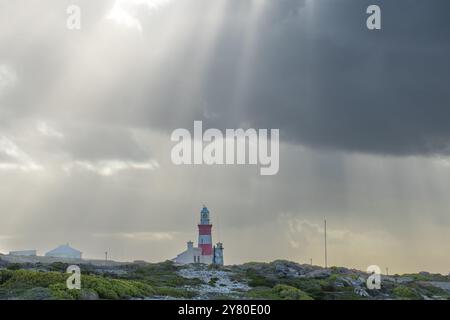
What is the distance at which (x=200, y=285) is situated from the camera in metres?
65.4

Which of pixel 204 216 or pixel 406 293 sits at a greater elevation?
pixel 204 216

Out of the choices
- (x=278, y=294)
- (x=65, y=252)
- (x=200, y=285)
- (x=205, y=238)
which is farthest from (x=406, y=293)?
(x=65, y=252)

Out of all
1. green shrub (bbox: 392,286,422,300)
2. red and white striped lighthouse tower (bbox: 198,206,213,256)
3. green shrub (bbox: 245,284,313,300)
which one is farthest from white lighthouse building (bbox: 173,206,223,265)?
green shrub (bbox: 245,284,313,300)

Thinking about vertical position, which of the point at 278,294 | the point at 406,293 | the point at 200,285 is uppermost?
the point at 200,285

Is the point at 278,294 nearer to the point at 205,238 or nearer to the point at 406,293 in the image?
the point at 406,293

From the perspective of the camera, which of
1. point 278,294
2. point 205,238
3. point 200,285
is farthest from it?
point 205,238

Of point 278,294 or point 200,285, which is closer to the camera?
point 278,294

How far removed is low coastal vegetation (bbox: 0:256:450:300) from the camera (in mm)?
50500

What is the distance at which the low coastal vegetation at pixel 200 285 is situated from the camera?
166ft

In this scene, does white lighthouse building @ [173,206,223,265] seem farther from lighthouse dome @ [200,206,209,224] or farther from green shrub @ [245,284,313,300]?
green shrub @ [245,284,313,300]
